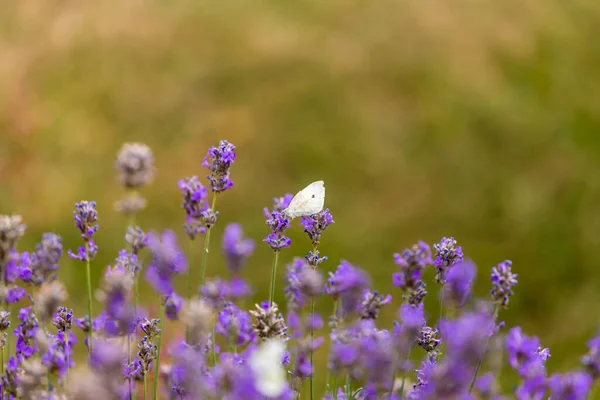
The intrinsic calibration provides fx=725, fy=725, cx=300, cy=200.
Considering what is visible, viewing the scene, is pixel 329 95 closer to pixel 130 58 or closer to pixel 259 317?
pixel 130 58

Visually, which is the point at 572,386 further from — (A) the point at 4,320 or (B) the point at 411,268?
(A) the point at 4,320

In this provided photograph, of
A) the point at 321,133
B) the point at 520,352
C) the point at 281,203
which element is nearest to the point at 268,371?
the point at 520,352

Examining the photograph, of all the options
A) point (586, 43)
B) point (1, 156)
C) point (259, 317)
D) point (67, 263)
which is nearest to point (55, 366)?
point (259, 317)

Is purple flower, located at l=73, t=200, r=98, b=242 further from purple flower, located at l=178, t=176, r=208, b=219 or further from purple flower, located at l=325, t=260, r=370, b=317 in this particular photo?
purple flower, located at l=325, t=260, r=370, b=317

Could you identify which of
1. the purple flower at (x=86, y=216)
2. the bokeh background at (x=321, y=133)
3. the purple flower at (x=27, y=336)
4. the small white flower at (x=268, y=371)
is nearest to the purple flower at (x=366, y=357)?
the small white flower at (x=268, y=371)

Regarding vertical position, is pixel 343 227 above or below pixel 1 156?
below

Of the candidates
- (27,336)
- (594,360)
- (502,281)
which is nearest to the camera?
(594,360)
